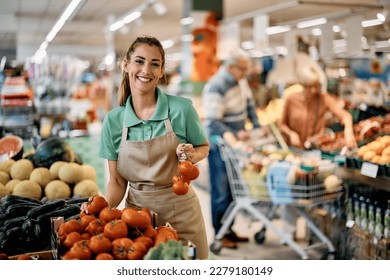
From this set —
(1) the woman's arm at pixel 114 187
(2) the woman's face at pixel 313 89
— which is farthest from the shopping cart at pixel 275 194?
(1) the woman's arm at pixel 114 187

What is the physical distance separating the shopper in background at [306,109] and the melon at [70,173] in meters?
2.64

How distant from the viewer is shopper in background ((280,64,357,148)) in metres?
5.48

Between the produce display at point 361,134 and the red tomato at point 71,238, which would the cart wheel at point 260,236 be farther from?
the red tomato at point 71,238

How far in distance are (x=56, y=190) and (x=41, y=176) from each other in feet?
0.51

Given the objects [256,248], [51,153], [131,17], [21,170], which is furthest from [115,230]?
[131,17]

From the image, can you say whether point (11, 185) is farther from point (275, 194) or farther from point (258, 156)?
point (258, 156)

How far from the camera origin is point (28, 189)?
3.21 metres

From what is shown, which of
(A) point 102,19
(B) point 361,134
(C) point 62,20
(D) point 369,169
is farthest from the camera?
(A) point 102,19

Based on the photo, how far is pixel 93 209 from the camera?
7.80 ft

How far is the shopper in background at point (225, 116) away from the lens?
5.30m

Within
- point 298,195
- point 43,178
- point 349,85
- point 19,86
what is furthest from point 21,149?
point 349,85

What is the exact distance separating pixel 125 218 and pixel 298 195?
2607 mm
